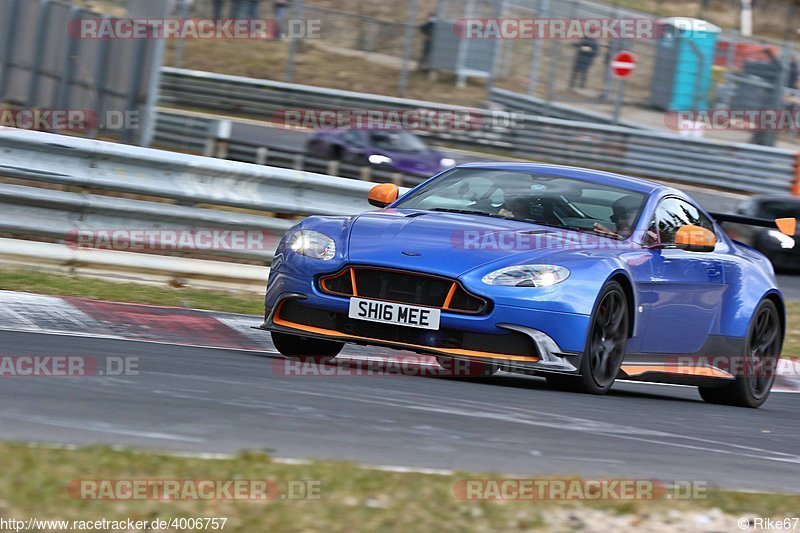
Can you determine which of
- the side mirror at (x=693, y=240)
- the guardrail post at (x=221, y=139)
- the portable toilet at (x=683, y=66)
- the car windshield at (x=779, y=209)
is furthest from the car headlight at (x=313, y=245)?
the portable toilet at (x=683, y=66)

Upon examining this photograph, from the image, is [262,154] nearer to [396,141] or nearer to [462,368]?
[396,141]

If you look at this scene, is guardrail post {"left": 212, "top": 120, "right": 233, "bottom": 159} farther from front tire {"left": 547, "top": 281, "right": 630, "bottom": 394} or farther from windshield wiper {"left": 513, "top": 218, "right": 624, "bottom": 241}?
front tire {"left": 547, "top": 281, "right": 630, "bottom": 394}

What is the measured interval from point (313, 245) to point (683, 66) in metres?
21.2

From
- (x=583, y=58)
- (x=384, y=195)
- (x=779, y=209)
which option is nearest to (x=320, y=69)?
(x=583, y=58)

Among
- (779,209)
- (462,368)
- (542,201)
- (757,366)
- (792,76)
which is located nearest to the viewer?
(462,368)

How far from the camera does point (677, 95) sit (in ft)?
93.0

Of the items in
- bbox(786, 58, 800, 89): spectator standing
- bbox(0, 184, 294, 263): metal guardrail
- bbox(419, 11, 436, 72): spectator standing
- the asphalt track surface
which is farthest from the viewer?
bbox(419, 11, 436, 72): spectator standing

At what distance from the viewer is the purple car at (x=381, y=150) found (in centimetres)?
2370

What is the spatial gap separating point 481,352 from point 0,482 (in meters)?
3.37

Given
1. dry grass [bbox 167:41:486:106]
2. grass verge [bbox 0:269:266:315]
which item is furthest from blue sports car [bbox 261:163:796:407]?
dry grass [bbox 167:41:486:106]

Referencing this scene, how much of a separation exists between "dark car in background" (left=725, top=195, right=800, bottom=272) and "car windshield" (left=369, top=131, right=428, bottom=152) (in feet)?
21.3

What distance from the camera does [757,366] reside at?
9.00m

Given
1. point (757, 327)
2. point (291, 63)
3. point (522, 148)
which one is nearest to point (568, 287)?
point (757, 327)

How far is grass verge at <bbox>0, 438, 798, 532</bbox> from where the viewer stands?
12.0 feet
